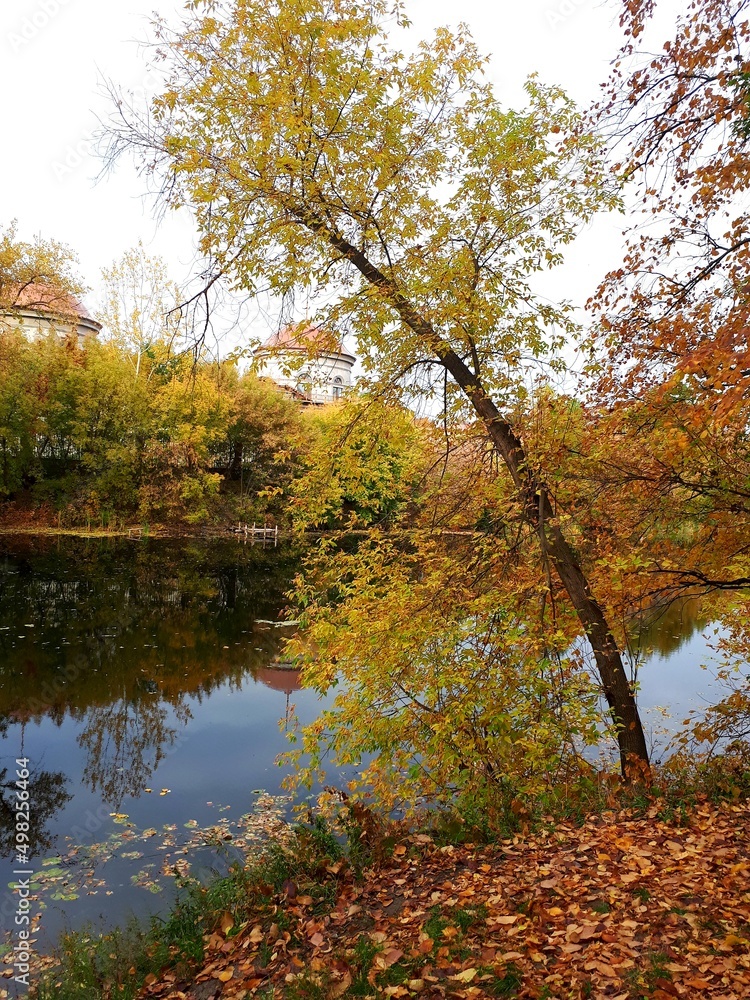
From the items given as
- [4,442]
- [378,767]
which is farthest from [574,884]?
[4,442]

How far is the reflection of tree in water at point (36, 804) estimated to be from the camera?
282 inches

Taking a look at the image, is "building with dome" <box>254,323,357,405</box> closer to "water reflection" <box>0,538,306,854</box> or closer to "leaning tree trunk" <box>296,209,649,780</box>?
"leaning tree trunk" <box>296,209,649,780</box>

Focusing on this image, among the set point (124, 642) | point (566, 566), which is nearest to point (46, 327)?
point (124, 642)

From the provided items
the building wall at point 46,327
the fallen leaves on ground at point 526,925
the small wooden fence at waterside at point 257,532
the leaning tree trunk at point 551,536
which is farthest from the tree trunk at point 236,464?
the fallen leaves on ground at point 526,925

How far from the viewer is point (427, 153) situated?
6691 millimetres

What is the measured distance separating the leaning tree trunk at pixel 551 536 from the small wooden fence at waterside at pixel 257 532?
2859cm

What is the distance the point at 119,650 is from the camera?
1377 centimetres

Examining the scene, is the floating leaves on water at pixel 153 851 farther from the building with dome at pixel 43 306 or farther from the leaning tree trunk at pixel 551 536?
the building with dome at pixel 43 306

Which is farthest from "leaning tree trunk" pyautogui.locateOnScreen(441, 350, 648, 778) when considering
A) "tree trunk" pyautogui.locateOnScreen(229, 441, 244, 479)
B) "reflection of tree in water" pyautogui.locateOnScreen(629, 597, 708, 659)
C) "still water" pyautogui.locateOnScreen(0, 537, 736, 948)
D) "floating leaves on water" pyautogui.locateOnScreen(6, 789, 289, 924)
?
"tree trunk" pyautogui.locateOnScreen(229, 441, 244, 479)

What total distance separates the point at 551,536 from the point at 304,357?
312cm

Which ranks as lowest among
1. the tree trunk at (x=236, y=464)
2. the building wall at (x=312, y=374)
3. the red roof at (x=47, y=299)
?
the building wall at (x=312, y=374)

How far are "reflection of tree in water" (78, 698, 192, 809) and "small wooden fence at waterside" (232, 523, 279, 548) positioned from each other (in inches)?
938

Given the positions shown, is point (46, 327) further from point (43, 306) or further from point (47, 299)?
point (47, 299)

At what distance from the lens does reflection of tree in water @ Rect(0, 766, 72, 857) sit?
7.16m
